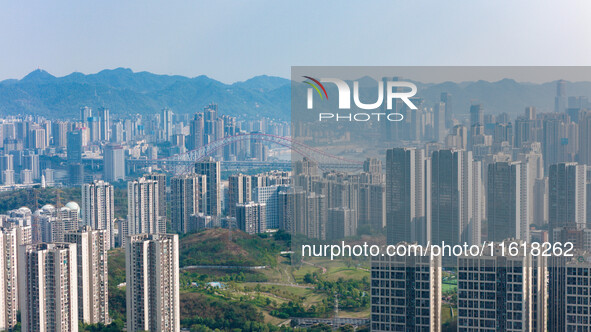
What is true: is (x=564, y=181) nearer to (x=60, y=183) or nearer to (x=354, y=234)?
(x=354, y=234)

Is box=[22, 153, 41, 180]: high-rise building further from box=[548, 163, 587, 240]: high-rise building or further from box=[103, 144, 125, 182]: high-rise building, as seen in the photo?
box=[548, 163, 587, 240]: high-rise building

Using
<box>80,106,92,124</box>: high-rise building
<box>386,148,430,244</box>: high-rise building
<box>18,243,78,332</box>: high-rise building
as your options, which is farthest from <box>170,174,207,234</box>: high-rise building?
<box>80,106,92,124</box>: high-rise building

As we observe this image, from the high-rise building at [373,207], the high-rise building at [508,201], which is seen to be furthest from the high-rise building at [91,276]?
the high-rise building at [508,201]

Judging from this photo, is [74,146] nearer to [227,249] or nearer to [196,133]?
[196,133]

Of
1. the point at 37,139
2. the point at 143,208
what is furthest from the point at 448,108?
the point at 37,139

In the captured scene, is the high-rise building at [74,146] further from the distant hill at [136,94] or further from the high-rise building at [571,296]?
the high-rise building at [571,296]
